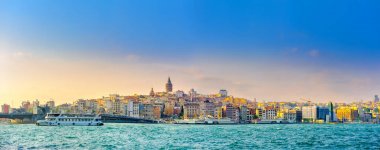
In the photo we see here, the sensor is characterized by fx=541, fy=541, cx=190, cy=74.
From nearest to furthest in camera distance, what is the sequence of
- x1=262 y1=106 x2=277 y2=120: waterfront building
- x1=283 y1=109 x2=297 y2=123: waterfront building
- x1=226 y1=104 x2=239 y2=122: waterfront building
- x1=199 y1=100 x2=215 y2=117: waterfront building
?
x1=226 y1=104 x2=239 y2=122: waterfront building
x1=199 y1=100 x2=215 y2=117: waterfront building
x1=283 y1=109 x2=297 y2=123: waterfront building
x1=262 y1=106 x2=277 y2=120: waterfront building

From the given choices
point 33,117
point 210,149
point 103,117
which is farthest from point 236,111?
point 210,149

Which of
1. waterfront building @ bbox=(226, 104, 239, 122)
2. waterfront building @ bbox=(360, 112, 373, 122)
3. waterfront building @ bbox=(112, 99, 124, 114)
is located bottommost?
waterfront building @ bbox=(360, 112, 373, 122)

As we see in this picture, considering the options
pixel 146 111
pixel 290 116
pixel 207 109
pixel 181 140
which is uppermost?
pixel 207 109

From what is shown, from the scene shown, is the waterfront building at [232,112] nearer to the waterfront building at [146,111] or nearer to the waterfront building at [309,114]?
the waterfront building at [146,111]

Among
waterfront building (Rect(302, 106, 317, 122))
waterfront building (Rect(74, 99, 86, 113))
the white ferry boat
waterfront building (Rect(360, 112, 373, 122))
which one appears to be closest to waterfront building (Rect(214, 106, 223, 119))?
waterfront building (Rect(302, 106, 317, 122))

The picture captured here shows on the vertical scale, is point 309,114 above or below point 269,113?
below

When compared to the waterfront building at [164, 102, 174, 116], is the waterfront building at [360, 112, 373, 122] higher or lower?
lower

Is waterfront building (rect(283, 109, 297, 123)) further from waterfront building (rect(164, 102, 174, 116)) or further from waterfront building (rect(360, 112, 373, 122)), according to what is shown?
waterfront building (rect(164, 102, 174, 116))

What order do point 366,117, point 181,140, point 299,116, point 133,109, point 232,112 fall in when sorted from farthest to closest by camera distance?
1. point 366,117
2. point 299,116
3. point 133,109
4. point 232,112
5. point 181,140

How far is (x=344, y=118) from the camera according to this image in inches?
6481

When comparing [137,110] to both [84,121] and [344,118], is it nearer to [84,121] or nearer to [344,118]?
[84,121]

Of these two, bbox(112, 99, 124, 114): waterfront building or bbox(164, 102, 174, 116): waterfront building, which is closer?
bbox(164, 102, 174, 116): waterfront building

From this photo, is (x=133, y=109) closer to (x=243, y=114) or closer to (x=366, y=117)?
(x=243, y=114)

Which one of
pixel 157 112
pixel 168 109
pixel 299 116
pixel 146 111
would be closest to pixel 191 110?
pixel 168 109
